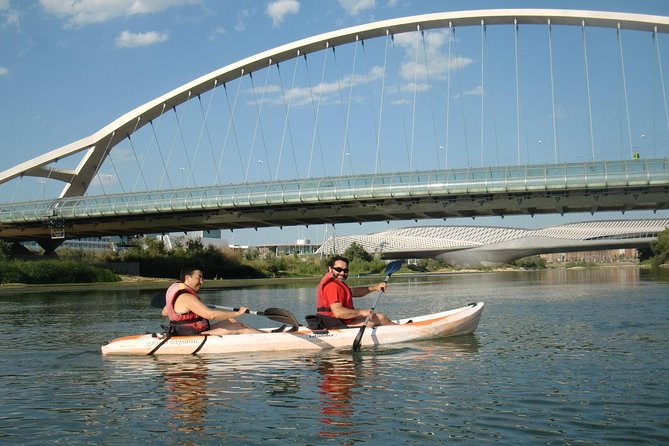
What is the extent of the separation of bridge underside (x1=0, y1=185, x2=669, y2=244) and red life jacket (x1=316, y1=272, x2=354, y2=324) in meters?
27.9

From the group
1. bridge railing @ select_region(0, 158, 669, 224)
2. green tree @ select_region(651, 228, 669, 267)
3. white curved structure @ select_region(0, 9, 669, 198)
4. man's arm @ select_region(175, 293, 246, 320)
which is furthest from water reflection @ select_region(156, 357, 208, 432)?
green tree @ select_region(651, 228, 669, 267)

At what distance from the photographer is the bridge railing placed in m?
37.0

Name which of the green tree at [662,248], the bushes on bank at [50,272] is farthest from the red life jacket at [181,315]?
the green tree at [662,248]

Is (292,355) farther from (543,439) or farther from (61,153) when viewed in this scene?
(61,153)

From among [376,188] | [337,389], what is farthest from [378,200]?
[337,389]

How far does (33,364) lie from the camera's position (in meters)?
12.4

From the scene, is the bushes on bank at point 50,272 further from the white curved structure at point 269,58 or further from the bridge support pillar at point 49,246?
the white curved structure at point 269,58

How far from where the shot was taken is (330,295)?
43.7ft

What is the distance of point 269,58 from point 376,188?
15625 mm

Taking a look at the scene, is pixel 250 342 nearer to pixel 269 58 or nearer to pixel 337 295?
pixel 337 295

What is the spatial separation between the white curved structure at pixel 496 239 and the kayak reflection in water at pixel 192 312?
345ft

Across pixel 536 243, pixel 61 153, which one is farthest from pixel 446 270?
pixel 61 153

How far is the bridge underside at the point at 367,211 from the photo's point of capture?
3956 cm

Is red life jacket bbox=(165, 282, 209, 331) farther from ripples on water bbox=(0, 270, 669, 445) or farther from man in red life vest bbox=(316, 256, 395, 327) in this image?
man in red life vest bbox=(316, 256, 395, 327)
